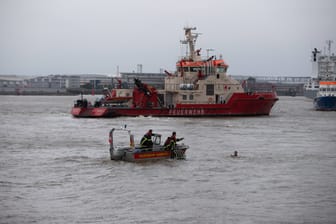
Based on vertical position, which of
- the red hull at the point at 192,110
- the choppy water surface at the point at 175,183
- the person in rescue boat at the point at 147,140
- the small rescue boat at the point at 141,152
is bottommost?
the choppy water surface at the point at 175,183

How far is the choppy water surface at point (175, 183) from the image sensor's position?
771 inches

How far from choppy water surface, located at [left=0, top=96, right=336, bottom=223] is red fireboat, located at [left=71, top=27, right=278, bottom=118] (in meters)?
17.7

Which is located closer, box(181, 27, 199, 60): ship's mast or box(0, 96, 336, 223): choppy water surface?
box(0, 96, 336, 223): choppy water surface

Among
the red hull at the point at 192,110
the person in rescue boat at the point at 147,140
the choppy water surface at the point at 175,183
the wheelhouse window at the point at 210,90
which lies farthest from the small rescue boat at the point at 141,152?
the wheelhouse window at the point at 210,90

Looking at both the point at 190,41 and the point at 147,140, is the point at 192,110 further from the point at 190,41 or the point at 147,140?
the point at 147,140

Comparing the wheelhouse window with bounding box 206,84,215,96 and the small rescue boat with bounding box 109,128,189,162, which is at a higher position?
the wheelhouse window with bounding box 206,84,215,96

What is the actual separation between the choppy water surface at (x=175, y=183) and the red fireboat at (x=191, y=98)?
17.7 metres

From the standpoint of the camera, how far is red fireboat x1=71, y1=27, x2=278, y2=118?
58.9m

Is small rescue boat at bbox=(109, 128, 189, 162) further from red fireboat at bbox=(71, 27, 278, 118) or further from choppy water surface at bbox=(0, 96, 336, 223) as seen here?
red fireboat at bbox=(71, 27, 278, 118)

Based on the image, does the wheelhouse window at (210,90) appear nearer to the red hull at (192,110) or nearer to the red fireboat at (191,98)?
the red fireboat at (191,98)

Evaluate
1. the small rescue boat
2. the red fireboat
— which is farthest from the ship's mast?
the small rescue boat

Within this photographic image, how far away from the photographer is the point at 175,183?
952 inches

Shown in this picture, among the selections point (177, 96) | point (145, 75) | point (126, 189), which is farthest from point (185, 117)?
point (145, 75)

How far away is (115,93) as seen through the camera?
2452 inches
